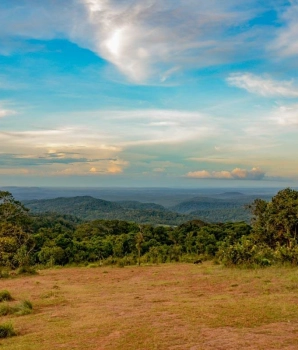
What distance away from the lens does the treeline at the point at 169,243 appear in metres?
24.0

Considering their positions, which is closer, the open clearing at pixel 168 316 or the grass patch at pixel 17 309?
the open clearing at pixel 168 316

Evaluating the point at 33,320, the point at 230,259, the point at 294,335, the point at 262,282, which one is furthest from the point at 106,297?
the point at 230,259

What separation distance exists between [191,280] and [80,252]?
2049 cm

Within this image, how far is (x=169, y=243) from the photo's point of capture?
46.9 m

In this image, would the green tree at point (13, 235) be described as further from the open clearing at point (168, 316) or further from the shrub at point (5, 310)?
Result: the shrub at point (5, 310)

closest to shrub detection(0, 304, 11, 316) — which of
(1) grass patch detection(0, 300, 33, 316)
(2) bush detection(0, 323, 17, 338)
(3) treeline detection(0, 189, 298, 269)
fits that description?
(1) grass patch detection(0, 300, 33, 316)

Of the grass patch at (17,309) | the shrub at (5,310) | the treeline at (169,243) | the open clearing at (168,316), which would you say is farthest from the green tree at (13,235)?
the shrub at (5,310)

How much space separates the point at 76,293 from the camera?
1772 cm

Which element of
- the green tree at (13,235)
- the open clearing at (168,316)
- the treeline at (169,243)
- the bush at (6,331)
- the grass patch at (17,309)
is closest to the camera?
the open clearing at (168,316)

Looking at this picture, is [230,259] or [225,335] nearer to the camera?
[225,335]

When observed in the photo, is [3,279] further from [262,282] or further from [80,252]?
[262,282]

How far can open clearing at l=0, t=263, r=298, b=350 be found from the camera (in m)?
8.54

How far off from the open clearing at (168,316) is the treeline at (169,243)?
4699 millimetres

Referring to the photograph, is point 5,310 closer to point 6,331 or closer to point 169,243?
point 6,331
